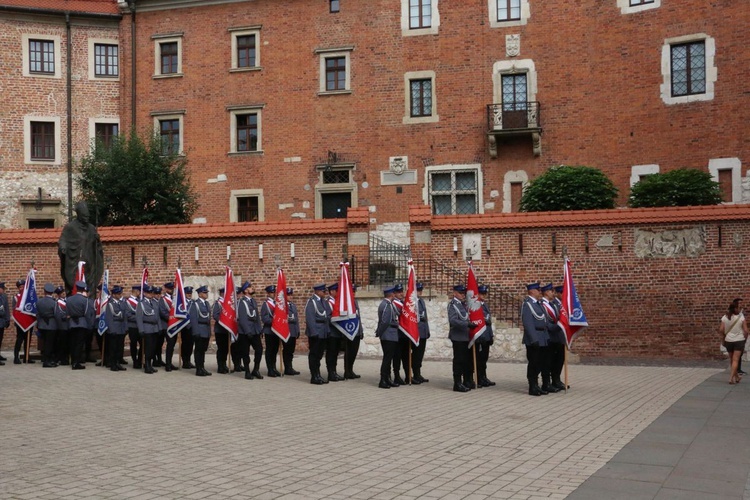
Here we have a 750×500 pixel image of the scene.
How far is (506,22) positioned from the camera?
31.2m

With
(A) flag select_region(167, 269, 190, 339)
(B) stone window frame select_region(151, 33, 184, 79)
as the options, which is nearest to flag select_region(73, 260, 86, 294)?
(A) flag select_region(167, 269, 190, 339)

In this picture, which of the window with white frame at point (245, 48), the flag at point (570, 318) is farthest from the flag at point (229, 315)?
the window with white frame at point (245, 48)

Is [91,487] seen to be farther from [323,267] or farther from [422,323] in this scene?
[323,267]

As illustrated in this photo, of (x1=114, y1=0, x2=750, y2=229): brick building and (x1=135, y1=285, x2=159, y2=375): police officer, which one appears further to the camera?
(x1=114, y1=0, x2=750, y2=229): brick building

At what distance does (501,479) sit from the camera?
769cm

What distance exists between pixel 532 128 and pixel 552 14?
13.8ft

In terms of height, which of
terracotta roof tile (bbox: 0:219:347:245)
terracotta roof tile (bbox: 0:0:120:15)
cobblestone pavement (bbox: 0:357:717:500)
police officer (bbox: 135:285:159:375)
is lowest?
cobblestone pavement (bbox: 0:357:717:500)

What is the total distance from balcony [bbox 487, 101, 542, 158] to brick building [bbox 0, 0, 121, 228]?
1549 centimetres

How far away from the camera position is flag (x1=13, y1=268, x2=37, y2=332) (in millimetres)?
19094

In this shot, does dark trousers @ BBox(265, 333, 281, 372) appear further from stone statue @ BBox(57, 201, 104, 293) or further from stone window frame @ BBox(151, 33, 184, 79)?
stone window frame @ BBox(151, 33, 184, 79)

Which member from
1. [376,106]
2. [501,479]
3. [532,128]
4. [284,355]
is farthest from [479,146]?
[501,479]

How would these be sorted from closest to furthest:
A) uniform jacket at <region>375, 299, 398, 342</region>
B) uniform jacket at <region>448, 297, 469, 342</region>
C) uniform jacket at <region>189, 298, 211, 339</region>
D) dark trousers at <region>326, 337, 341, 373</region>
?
uniform jacket at <region>448, 297, 469, 342</region>, uniform jacket at <region>375, 299, 398, 342</region>, dark trousers at <region>326, 337, 341, 373</region>, uniform jacket at <region>189, 298, 211, 339</region>

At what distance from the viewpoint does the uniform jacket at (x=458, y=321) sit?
14953mm

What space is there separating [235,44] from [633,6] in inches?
591
